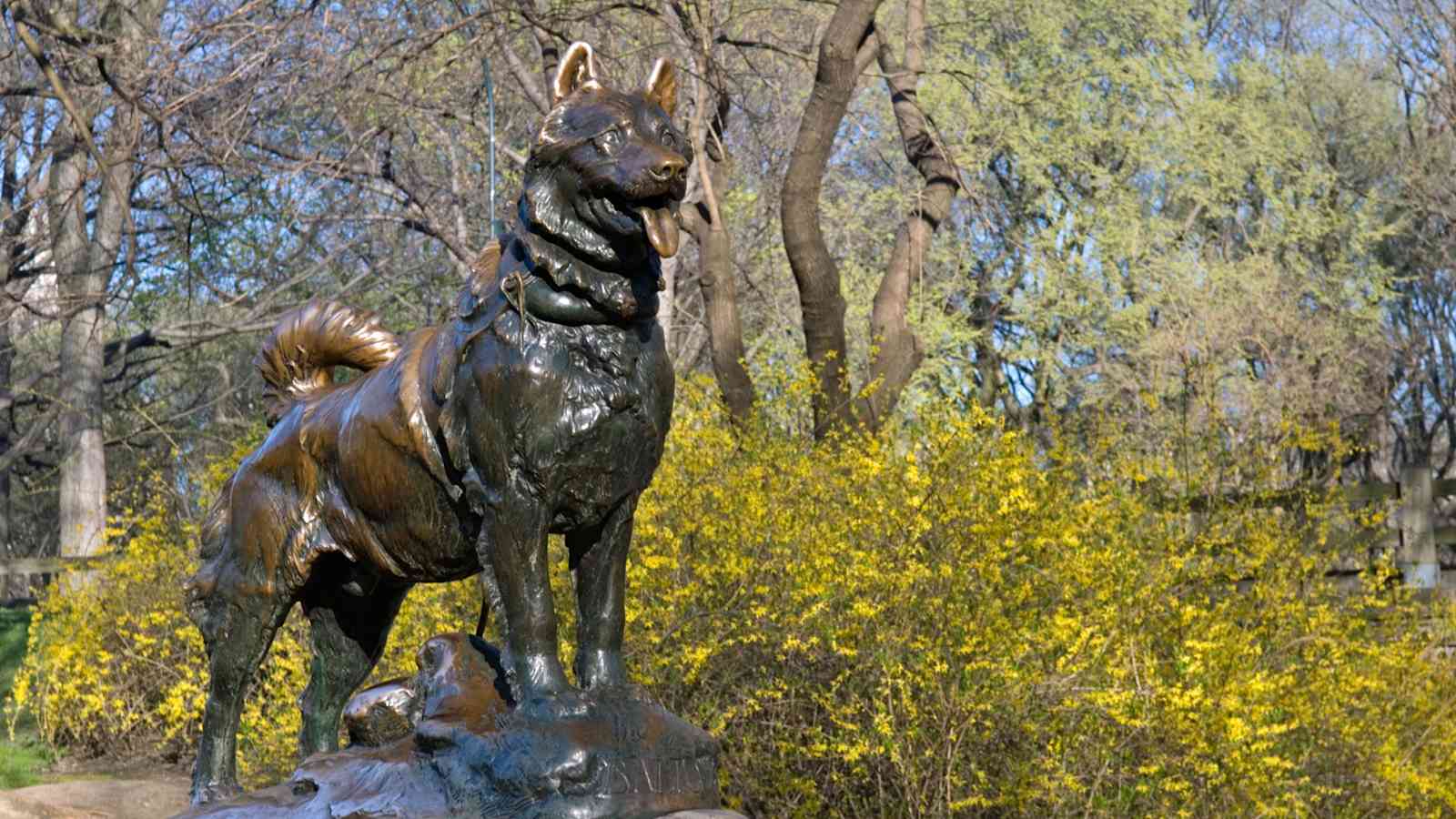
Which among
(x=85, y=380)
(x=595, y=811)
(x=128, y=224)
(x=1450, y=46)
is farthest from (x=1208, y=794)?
(x=1450, y=46)

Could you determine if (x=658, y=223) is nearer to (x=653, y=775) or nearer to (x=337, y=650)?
(x=653, y=775)

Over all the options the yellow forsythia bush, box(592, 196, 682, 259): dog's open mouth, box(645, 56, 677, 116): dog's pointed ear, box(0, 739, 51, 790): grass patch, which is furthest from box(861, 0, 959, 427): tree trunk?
box(592, 196, 682, 259): dog's open mouth

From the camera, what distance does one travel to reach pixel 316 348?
15.9 ft

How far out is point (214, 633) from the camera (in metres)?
4.61

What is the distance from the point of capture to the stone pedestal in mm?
3736

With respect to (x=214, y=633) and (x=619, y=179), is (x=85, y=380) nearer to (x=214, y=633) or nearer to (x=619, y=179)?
(x=214, y=633)

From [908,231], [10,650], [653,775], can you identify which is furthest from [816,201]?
[10,650]

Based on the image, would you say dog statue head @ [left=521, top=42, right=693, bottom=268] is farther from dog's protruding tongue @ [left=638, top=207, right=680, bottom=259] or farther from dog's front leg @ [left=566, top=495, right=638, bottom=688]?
dog's front leg @ [left=566, top=495, right=638, bottom=688]

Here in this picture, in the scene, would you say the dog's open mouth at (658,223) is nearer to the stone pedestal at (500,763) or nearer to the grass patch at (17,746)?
the stone pedestal at (500,763)

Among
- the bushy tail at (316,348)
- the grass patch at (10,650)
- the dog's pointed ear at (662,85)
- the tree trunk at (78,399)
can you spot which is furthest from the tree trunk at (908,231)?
the tree trunk at (78,399)

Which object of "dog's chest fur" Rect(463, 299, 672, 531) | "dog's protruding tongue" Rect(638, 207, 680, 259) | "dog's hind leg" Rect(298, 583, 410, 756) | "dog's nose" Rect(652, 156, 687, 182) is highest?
"dog's nose" Rect(652, 156, 687, 182)

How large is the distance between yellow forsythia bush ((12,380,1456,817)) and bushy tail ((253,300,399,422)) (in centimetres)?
224

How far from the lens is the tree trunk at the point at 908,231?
10867 mm

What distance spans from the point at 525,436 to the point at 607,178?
644mm
